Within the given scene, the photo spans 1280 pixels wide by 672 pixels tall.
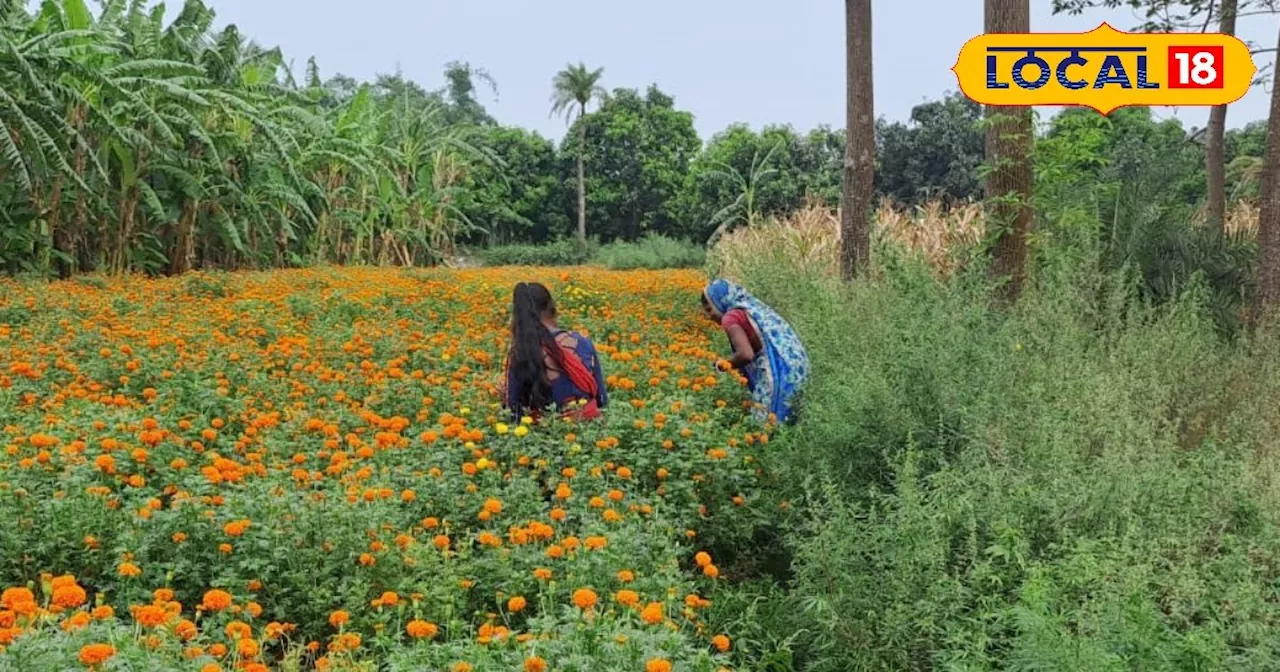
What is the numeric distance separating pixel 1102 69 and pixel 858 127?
2.28m

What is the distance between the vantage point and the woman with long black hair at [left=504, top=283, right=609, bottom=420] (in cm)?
499

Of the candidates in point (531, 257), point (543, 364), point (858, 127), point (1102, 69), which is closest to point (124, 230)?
point (858, 127)

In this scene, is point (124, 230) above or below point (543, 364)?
above

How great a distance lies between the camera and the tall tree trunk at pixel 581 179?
39.5m

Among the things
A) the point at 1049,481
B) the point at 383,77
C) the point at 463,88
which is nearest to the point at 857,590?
the point at 1049,481

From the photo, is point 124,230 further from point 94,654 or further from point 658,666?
point 658,666

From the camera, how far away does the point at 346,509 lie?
3.28 meters

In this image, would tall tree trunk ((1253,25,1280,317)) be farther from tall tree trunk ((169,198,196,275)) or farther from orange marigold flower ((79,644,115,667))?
tall tree trunk ((169,198,196,275))

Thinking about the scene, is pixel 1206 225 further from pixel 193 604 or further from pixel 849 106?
pixel 193 604

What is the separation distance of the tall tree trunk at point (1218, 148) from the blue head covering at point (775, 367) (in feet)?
25.9

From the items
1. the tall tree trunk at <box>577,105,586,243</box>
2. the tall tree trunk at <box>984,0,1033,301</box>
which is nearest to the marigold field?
the tall tree trunk at <box>984,0,1033,301</box>

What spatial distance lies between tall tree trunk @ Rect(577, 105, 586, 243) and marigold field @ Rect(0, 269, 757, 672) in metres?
32.9

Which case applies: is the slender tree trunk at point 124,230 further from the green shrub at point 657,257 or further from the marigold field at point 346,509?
the green shrub at point 657,257

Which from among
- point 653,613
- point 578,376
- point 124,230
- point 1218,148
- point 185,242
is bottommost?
point 653,613
